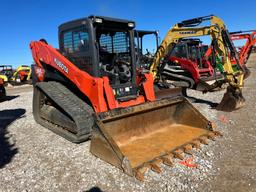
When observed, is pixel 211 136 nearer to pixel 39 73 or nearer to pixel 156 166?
pixel 156 166

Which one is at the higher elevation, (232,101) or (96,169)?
(232,101)

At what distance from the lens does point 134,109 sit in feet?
16.2

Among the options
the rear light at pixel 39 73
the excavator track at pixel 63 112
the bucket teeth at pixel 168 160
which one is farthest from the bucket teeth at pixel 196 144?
the rear light at pixel 39 73

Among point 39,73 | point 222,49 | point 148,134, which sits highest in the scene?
point 222,49

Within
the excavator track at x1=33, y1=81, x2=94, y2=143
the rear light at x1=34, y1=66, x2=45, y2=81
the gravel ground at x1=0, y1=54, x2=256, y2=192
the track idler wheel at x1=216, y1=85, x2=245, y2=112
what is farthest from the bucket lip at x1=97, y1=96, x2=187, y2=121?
the rear light at x1=34, y1=66, x2=45, y2=81

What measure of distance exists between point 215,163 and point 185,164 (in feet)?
1.54

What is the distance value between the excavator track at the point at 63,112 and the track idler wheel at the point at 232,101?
4.41 metres

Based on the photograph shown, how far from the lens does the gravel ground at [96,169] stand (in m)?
3.62

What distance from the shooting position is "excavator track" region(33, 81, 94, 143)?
4.86 m

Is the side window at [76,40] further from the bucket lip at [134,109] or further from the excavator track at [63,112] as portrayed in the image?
the bucket lip at [134,109]

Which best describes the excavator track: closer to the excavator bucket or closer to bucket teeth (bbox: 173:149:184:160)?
the excavator bucket

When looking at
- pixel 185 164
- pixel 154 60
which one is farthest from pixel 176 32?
pixel 185 164

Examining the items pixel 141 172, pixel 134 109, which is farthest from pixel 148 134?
pixel 141 172

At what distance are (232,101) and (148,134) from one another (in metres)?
3.58
